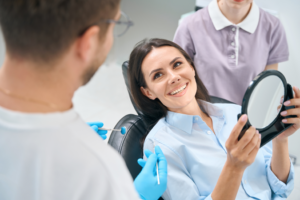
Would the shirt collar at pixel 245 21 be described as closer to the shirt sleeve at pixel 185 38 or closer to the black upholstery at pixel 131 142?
the shirt sleeve at pixel 185 38

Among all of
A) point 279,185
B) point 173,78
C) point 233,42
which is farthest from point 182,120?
point 233,42

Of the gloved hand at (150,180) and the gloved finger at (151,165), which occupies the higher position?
the gloved finger at (151,165)

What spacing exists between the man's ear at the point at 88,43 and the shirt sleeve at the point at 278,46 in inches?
55.7

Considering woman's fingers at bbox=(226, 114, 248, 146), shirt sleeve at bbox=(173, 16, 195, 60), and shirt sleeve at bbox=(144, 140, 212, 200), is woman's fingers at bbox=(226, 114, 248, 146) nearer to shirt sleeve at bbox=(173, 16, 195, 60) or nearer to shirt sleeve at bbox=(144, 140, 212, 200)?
shirt sleeve at bbox=(144, 140, 212, 200)

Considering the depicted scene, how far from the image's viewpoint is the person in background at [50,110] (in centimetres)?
56

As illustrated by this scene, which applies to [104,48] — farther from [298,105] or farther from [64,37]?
[298,105]

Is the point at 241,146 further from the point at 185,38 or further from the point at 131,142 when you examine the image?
the point at 185,38

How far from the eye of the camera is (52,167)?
571mm

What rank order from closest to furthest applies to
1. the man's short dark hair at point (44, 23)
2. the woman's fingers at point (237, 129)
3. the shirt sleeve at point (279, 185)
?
the man's short dark hair at point (44, 23) < the woman's fingers at point (237, 129) < the shirt sleeve at point (279, 185)

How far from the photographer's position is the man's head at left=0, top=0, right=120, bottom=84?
1.78ft

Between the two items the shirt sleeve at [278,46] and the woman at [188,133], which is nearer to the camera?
the woman at [188,133]

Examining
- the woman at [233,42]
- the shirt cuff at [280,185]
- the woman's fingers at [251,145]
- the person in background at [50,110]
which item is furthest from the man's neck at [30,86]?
the woman at [233,42]

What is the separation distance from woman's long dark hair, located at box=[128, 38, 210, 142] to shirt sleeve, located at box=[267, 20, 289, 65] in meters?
0.60

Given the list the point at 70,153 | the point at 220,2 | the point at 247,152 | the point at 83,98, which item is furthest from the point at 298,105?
the point at 83,98
